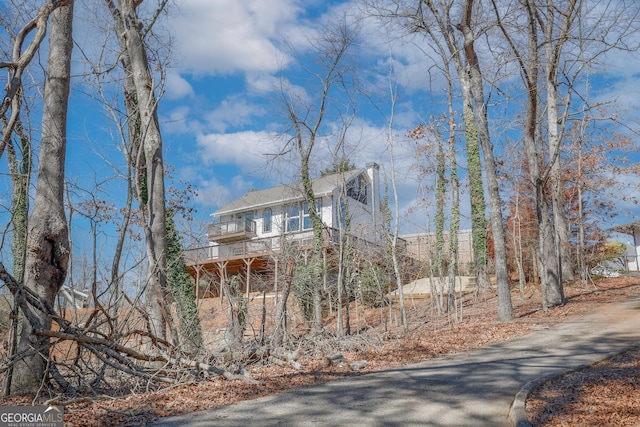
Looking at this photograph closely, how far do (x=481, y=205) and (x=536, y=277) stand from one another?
3.81 metres

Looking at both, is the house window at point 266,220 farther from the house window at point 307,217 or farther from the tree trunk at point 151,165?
the tree trunk at point 151,165

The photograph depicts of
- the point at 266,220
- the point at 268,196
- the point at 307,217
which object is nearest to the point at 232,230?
the point at 266,220

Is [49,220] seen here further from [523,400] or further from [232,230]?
[232,230]

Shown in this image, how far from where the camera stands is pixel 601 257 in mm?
22375

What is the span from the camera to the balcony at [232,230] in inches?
1363

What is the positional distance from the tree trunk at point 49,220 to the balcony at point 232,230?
2631 cm

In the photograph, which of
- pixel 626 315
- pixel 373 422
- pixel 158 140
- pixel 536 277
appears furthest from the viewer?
pixel 536 277

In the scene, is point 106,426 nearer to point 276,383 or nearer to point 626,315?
point 276,383

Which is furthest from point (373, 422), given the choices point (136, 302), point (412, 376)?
point (136, 302)

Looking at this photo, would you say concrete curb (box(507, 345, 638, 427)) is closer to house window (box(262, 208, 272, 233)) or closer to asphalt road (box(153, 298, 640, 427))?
asphalt road (box(153, 298, 640, 427))

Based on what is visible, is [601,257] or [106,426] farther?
[601,257]

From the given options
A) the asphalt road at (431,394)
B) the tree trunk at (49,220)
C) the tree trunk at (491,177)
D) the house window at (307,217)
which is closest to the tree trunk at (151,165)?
the tree trunk at (49,220)

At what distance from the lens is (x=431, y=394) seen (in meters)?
6.27

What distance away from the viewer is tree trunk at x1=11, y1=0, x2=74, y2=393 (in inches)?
263
